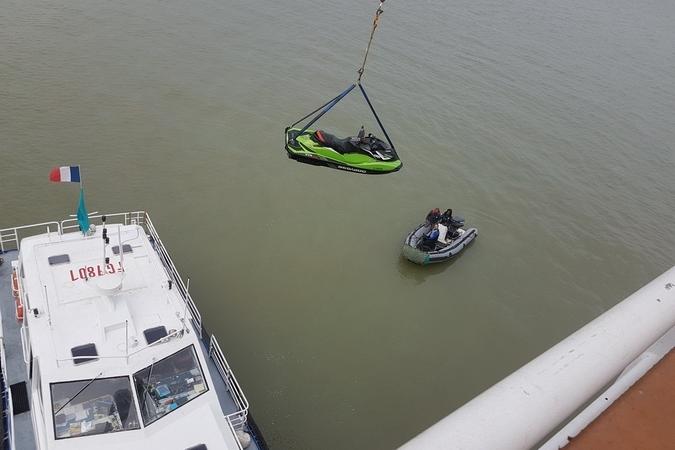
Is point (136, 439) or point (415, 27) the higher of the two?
Answer: point (415, 27)

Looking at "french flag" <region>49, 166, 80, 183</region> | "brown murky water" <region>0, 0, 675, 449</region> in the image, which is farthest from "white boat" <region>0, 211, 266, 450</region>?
"brown murky water" <region>0, 0, 675, 449</region>

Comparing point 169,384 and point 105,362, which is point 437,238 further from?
point 105,362

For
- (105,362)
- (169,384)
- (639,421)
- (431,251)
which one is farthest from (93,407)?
(431,251)

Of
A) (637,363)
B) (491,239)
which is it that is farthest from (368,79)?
(637,363)

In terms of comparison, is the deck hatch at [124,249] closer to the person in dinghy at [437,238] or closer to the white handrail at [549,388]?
the person in dinghy at [437,238]

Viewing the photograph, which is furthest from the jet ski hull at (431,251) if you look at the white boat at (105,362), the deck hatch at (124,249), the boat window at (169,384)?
the boat window at (169,384)

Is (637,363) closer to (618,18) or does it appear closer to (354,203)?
(354,203)
